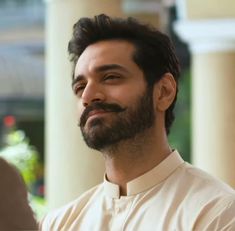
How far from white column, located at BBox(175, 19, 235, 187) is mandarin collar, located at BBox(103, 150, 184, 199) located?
275cm

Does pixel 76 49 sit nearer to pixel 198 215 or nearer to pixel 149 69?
pixel 149 69

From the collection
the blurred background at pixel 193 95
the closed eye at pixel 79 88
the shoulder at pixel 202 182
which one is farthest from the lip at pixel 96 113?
the blurred background at pixel 193 95

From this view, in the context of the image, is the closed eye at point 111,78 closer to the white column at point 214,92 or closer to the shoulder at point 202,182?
the shoulder at point 202,182

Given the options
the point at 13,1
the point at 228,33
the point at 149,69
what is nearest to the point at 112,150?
the point at 149,69

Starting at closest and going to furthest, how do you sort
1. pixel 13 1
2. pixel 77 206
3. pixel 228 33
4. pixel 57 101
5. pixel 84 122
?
pixel 84 122, pixel 77 206, pixel 57 101, pixel 228 33, pixel 13 1

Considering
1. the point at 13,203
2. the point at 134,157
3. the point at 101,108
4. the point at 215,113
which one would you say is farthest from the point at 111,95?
the point at 215,113

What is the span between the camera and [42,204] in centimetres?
730

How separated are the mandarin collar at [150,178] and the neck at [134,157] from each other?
0.04 ft

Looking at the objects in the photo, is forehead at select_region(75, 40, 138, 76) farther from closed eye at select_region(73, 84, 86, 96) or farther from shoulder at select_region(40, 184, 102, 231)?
shoulder at select_region(40, 184, 102, 231)

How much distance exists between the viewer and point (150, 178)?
85.0 inches

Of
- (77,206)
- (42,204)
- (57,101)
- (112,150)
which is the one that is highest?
(112,150)

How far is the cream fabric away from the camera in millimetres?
1964

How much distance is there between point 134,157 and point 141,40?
32 cm

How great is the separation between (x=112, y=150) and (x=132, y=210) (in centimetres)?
16
